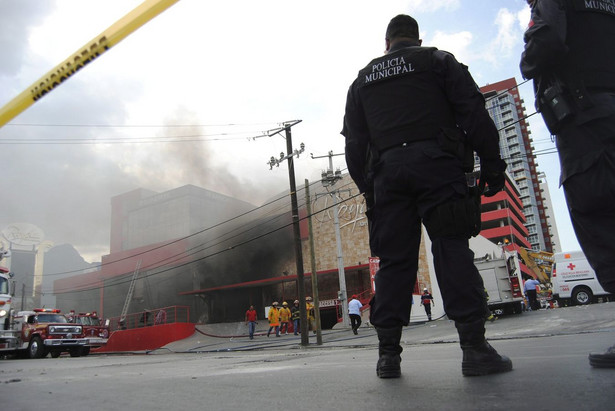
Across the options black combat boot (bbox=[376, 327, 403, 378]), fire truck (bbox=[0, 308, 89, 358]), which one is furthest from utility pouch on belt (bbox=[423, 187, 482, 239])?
fire truck (bbox=[0, 308, 89, 358])

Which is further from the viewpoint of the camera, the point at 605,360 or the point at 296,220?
the point at 296,220

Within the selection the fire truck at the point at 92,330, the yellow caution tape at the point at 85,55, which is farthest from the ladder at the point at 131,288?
the yellow caution tape at the point at 85,55

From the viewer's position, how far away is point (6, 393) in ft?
7.93

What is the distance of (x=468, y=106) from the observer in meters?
2.16

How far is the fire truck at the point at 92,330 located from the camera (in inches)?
721

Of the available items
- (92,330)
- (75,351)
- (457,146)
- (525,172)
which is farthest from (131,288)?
(525,172)

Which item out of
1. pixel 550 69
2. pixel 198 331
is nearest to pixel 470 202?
pixel 550 69

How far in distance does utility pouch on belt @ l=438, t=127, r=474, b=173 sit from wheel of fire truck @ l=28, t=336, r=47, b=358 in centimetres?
1774

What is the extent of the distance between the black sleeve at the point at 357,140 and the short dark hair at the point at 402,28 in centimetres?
37

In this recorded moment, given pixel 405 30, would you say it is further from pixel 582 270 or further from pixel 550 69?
pixel 582 270

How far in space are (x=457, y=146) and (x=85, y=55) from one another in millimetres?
1690

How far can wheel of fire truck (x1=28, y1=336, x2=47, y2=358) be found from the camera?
15773 mm

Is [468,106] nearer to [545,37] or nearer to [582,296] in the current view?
[545,37]

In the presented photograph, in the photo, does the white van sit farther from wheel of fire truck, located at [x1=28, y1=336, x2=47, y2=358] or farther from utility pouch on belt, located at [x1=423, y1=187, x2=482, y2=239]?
wheel of fire truck, located at [x1=28, y1=336, x2=47, y2=358]
